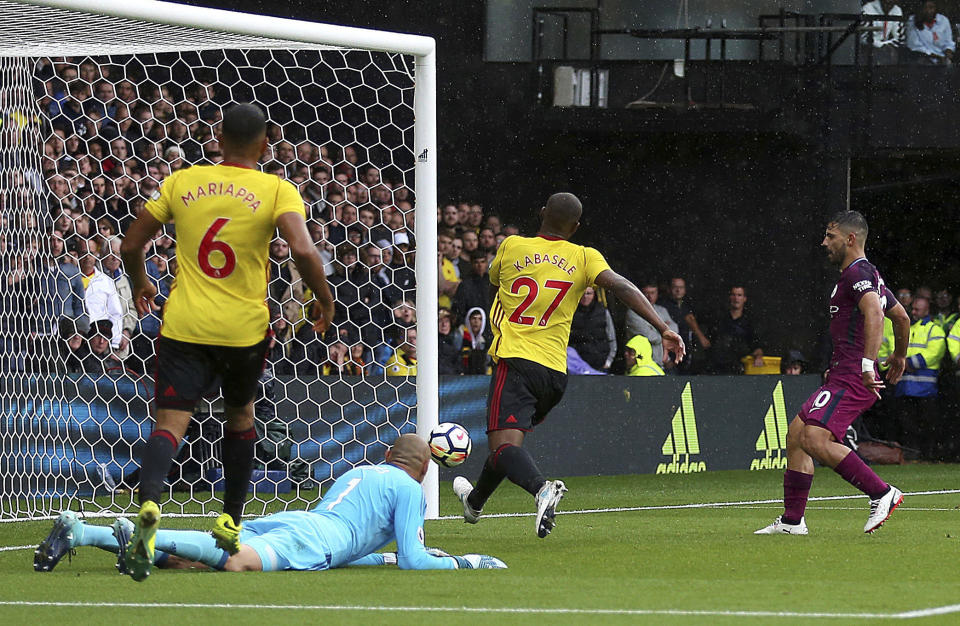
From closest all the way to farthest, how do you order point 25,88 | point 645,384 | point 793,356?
point 25,88 < point 645,384 < point 793,356

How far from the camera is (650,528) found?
31.6 ft

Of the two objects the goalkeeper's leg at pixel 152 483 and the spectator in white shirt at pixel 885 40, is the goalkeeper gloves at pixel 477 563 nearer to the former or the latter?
the goalkeeper's leg at pixel 152 483

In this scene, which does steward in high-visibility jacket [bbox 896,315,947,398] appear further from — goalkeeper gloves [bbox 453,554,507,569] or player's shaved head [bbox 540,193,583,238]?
goalkeeper gloves [bbox 453,554,507,569]

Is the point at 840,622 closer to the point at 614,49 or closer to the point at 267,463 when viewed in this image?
the point at 267,463

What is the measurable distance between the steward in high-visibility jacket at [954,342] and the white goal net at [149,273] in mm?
8077

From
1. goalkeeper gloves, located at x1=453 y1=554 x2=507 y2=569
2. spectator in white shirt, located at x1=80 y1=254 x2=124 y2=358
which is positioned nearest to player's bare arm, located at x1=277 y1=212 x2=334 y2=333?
goalkeeper gloves, located at x1=453 y1=554 x2=507 y2=569

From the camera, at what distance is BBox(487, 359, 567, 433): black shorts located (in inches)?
336

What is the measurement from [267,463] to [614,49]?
983 cm

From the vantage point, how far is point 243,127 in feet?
21.3

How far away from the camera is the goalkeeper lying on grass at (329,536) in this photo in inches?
265

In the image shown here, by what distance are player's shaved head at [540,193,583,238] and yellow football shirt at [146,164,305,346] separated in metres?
2.53

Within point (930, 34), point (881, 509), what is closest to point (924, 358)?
point (930, 34)

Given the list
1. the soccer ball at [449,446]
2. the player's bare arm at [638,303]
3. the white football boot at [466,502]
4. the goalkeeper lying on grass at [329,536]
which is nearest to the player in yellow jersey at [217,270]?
the goalkeeper lying on grass at [329,536]

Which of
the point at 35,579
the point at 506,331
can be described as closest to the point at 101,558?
the point at 35,579
